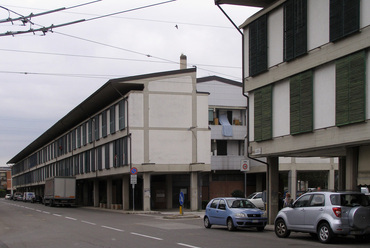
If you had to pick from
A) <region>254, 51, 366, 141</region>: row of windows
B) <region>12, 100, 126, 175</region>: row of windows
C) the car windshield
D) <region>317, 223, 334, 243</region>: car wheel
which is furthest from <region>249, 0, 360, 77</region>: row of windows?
<region>12, 100, 126, 175</region>: row of windows

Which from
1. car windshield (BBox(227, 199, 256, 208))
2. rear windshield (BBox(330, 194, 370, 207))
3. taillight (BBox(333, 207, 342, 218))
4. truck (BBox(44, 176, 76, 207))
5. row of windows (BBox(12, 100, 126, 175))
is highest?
row of windows (BBox(12, 100, 126, 175))

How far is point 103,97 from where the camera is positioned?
47719 mm

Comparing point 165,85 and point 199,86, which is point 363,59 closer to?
point 165,85

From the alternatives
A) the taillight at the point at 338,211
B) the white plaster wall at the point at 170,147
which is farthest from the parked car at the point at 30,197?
the taillight at the point at 338,211

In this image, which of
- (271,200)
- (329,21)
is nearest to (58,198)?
(271,200)

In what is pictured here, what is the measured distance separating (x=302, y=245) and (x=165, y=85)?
92.3 ft

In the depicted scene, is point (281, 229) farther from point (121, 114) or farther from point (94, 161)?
point (94, 161)

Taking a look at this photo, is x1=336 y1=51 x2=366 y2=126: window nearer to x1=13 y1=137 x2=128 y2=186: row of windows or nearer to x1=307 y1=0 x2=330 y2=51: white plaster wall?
x1=307 y1=0 x2=330 y2=51: white plaster wall

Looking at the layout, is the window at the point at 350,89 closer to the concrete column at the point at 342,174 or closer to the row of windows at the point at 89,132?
the concrete column at the point at 342,174

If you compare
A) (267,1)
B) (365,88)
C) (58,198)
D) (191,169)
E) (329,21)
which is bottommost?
(58,198)

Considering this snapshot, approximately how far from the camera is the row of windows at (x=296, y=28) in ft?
56.5

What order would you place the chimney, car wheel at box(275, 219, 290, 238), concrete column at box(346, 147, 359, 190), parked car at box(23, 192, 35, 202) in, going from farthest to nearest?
parked car at box(23, 192, 35, 202)
the chimney
car wheel at box(275, 219, 290, 238)
concrete column at box(346, 147, 359, 190)

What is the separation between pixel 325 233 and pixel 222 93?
40.0 metres

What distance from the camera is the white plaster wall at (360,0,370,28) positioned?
16.4m
